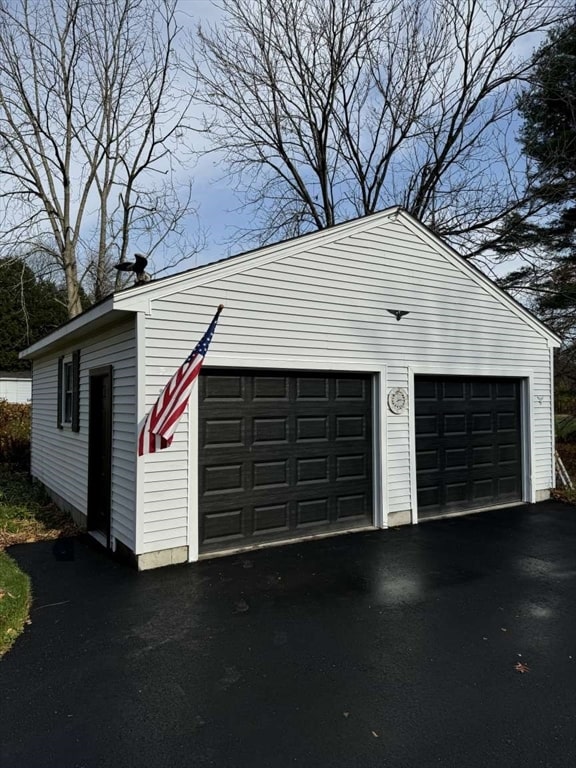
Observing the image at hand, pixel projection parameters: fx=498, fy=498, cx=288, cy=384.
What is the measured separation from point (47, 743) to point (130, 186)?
61.7 ft

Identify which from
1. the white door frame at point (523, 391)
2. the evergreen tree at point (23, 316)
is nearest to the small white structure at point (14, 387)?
the evergreen tree at point (23, 316)

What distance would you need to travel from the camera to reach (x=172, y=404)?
5.11m

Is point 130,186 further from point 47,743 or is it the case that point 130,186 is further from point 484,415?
point 47,743

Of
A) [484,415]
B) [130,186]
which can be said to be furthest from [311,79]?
[484,415]

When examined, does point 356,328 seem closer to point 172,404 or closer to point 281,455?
point 281,455

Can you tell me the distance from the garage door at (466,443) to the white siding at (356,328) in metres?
0.33

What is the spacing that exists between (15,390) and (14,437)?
1117cm

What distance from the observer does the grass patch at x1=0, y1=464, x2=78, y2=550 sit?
689cm

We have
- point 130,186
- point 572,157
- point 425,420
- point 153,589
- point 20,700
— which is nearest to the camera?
point 20,700

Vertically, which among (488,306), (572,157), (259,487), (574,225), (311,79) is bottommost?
(259,487)

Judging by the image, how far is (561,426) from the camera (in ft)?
53.5

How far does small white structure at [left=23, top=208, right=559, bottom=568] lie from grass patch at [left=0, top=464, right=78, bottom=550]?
297mm

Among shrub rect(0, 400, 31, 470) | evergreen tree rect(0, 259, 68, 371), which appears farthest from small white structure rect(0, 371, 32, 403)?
shrub rect(0, 400, 31, 470)

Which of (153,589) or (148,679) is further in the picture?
(153,589)
